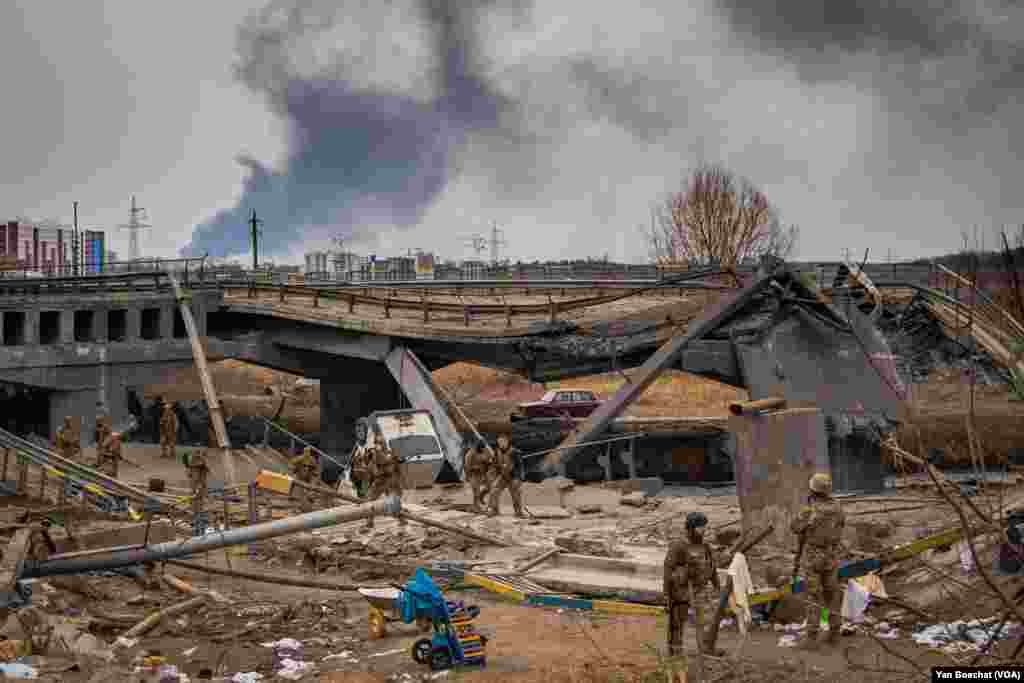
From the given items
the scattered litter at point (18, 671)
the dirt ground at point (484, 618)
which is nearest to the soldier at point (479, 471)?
the dirt ground at point (484, 618)

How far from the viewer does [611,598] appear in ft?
50.5

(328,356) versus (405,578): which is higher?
(328,356)

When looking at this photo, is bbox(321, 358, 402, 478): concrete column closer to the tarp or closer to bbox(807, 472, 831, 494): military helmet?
the tarp

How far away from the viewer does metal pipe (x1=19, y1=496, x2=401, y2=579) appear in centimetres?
1354

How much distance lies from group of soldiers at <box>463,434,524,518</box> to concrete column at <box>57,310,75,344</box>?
68.0 ft

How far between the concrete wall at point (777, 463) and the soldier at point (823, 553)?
3022mm

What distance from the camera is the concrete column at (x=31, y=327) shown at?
3716cm

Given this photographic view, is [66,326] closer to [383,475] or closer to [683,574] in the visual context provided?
[383,475]

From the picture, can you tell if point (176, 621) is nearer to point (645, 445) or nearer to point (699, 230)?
point (645, 445)

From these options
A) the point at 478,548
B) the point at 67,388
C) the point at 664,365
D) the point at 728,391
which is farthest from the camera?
the point at 728,391

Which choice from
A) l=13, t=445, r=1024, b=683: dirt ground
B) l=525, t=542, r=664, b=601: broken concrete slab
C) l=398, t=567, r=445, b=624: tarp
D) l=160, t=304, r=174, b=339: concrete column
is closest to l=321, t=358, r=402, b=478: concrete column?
l=160, t=304, r=174, b=339: concrete column

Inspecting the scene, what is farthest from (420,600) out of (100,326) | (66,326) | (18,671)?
(100,326)

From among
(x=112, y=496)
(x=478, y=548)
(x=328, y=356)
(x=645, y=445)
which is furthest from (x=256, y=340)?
(x=478, y=548)

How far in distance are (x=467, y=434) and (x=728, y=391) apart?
89.4 ft
